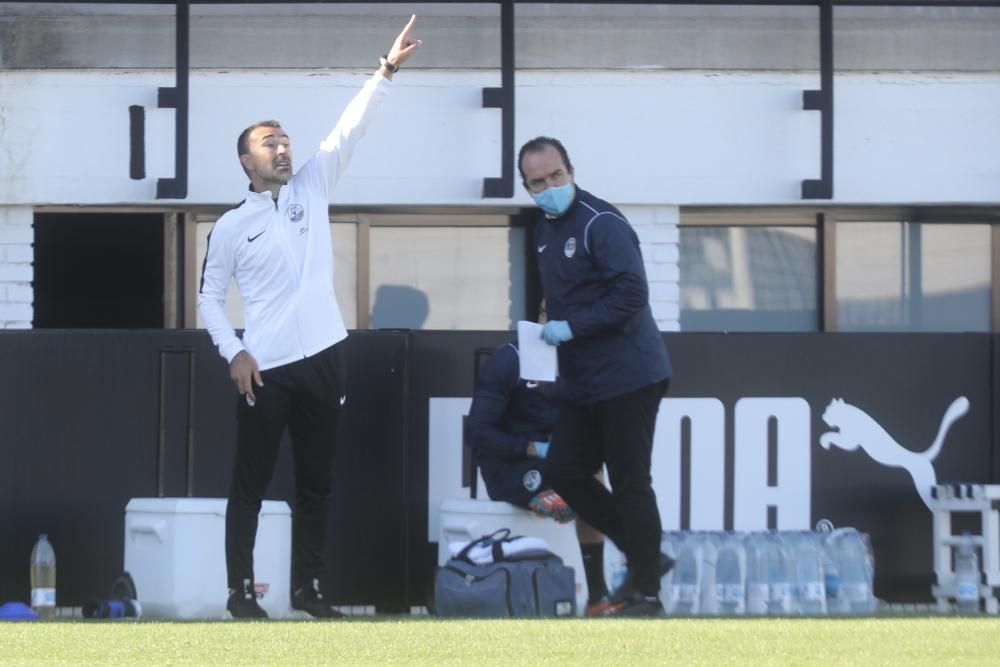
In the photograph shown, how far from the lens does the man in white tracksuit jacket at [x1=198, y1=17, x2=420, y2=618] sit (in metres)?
6.87

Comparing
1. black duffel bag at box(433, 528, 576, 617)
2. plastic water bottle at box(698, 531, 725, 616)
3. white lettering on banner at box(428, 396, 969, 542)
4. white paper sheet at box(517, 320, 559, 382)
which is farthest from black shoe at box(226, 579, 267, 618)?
plastic water bottle at box(698, 531, 725, 616)

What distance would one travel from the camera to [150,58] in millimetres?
9500

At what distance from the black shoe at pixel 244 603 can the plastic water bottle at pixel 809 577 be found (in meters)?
2.34

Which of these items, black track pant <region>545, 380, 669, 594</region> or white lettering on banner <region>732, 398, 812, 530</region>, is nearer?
black track pant <region>545, 380, 669, 594</region>

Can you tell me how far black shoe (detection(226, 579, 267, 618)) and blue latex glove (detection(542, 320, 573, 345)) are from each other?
1.44m

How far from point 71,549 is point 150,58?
2694mm

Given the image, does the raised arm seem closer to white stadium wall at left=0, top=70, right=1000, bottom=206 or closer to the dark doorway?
white stadium wall at left=0, top=70, right=1000, bottom=206

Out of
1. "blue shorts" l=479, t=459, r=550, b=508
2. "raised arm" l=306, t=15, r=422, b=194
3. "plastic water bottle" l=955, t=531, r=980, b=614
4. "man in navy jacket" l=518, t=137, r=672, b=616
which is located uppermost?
"raised arm" l=306, t=15, r=422, b=194

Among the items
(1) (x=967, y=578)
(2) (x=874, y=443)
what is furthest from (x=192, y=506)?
(1) (x=967, y=578)

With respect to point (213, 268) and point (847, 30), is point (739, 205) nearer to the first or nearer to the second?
point (847, 30)

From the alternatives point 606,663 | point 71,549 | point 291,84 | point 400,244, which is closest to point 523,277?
point 400,244

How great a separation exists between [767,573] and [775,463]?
0.60 m

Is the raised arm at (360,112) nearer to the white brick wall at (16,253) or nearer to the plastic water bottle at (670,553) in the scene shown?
the plastic water bottle at (670,553)

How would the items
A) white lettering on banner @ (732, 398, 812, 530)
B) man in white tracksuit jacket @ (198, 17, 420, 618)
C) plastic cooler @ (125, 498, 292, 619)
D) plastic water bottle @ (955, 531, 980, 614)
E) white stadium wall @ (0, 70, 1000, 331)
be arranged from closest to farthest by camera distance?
man in white tracksuit jacket @ (198, 17, 420, 618)
plastic cooler @ (125, 498, 292, 619)
plastic water bottle @ (955, 531, 980, 614)
white lettering on banner @ (732, 398, 812, 530)
white stadium wall @ (0, 70, 1000, 331)
